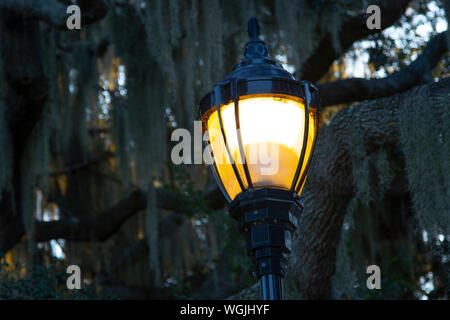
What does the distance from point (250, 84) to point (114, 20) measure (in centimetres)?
489

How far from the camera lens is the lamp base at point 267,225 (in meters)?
2.38

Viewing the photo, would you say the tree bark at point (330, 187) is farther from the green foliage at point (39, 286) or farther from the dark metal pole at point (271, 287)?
the dark metal pole at point (271, 287)

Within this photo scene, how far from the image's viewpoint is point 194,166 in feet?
24.9

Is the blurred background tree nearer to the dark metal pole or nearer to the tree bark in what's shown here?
the tree bark

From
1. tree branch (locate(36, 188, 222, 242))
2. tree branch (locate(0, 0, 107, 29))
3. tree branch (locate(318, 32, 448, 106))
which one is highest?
tree branch (locate(0, 0, 107, 29))

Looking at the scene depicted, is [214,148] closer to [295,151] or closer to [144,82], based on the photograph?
[295,151]

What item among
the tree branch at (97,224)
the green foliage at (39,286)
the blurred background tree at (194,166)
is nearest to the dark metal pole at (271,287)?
the blurred background tree at (194,166)

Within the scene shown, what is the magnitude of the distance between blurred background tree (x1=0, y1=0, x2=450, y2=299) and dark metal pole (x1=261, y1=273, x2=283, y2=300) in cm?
205

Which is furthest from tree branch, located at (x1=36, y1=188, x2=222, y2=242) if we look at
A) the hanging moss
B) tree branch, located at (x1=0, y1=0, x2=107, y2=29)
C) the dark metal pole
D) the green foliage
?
the dark metal pole

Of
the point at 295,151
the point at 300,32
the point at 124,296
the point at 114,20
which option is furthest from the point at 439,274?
the point at 295,151

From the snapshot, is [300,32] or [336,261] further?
[300,32]

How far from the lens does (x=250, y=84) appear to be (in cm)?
250

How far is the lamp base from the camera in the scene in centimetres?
238

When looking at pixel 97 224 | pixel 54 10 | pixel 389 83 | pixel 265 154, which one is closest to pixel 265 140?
pixel 265 154
